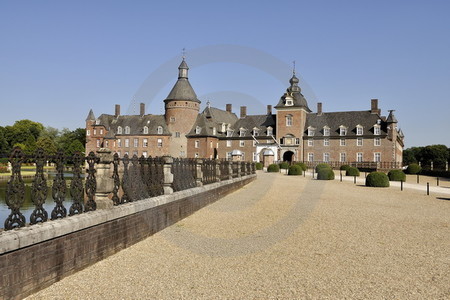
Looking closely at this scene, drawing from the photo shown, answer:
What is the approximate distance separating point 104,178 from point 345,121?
176 feet

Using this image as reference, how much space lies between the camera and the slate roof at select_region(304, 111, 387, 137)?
54.8 metres

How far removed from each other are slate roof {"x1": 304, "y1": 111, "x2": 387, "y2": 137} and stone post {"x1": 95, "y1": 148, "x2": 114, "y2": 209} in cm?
5056

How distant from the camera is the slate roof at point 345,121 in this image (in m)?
54.8

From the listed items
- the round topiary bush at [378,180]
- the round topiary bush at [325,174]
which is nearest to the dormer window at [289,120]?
the round topiary bush at [325,174]

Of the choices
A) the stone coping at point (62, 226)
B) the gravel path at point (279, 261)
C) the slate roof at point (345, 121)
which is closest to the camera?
the stone coping at point (62, 226)

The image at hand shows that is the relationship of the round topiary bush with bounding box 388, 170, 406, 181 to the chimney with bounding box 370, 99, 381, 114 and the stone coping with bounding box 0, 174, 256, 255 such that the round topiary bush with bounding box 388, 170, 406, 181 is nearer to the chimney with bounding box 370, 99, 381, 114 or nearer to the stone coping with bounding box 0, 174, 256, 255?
the stone coping with bounding box 0, 174, 256, 255

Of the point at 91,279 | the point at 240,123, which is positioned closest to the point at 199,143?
the point at 240,123

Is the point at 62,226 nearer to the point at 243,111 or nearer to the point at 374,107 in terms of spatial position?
the point at 374,107

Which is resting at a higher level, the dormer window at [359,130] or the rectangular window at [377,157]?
the dormer window at [359,130]

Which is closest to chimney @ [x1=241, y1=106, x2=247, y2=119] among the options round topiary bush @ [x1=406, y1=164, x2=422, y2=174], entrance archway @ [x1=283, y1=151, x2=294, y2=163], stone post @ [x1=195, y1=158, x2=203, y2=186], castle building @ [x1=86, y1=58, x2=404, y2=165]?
castle building @ [x1=86, y1=58, x2=404, y2=165]

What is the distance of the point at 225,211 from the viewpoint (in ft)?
43.2

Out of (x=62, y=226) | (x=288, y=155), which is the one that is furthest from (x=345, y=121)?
(x=62, y=226)

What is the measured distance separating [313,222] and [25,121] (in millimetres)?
84316

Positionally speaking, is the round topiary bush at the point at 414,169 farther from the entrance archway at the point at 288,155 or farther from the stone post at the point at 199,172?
the stone post at the point at 199,172
